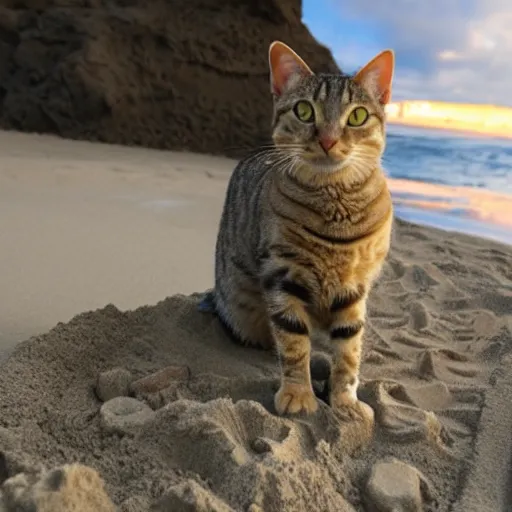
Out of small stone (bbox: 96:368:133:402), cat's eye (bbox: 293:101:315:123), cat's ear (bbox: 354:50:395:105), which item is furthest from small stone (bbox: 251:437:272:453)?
cat's ear (bbox: 354:50:395:105)

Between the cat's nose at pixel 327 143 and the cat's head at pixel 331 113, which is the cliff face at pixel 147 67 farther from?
the cat's nose at pixel 327 143

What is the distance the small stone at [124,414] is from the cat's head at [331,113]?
821 mm

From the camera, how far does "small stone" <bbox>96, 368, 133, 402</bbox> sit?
2037 mm

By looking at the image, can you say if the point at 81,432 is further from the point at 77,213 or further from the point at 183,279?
the point at 77,213

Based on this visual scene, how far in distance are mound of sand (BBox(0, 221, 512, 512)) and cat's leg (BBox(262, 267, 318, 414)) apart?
0.09 m

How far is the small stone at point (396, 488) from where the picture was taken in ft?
5.46

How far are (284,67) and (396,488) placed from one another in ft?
4.05

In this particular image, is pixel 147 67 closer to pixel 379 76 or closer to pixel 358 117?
pixel 379 76

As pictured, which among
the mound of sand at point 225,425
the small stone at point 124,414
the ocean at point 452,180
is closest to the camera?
the mound of sand at point 225,425

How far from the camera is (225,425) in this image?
5.75 feet

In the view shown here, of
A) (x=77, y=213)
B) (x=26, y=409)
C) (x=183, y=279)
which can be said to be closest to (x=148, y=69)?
(x=77, y=213)

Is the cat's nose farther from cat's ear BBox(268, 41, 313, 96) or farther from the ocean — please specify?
the ocean

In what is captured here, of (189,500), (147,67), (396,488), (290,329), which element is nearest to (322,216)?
(290,329)

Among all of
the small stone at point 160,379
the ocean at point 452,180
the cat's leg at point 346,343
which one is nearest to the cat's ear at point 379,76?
the cat's leg at point 346,343
